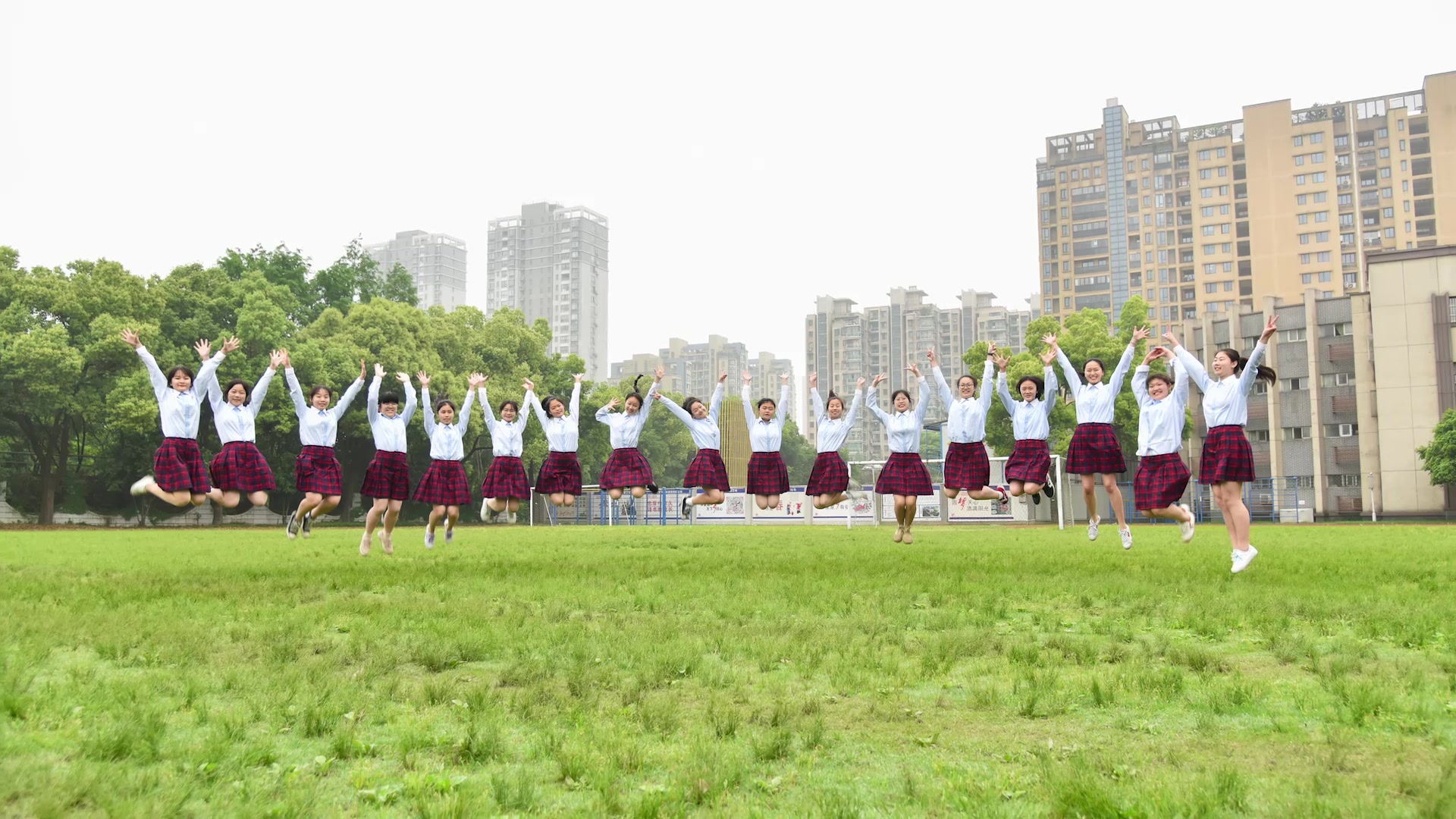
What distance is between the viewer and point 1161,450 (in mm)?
12758

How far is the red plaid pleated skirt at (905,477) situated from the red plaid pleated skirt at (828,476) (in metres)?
0.61

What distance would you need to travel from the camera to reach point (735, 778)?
3.84m

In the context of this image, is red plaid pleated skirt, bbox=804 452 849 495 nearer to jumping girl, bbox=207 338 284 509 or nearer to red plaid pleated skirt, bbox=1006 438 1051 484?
red plaid pleated skirt, bbox=1006 438 1051 484

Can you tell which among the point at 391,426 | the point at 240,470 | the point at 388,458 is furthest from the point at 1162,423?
the point at 240,470

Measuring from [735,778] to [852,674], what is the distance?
182 cm

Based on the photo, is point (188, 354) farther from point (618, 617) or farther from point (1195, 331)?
point (1195, 331)

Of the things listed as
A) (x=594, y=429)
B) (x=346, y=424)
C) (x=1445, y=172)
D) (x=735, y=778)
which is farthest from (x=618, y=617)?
(x=1445, y=172)

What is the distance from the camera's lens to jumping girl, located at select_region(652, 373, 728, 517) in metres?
15.0

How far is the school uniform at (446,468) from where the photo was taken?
1545 cm

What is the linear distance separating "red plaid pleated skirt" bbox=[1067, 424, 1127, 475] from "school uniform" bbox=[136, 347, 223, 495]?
11108mm

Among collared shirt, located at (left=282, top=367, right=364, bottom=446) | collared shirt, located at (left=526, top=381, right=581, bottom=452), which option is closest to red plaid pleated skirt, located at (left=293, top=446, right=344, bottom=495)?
collared shirt, located at (left=282, top=367, right=364, bottom=446)

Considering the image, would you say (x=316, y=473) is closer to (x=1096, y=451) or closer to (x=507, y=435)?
(x=507, y=435)

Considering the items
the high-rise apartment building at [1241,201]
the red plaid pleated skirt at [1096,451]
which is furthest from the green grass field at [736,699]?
the high-rise apartment building at [1241,201]

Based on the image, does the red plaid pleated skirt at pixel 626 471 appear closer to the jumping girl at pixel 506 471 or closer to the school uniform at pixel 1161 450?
the jumping girl at pixel 506 471
